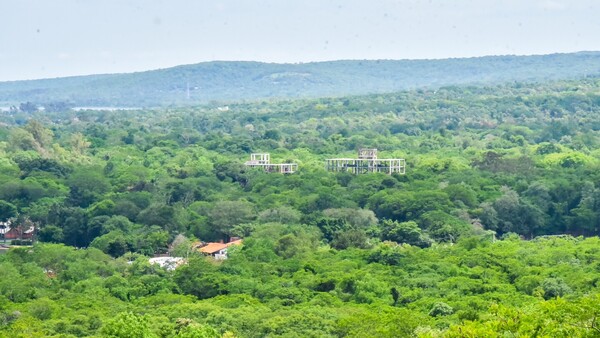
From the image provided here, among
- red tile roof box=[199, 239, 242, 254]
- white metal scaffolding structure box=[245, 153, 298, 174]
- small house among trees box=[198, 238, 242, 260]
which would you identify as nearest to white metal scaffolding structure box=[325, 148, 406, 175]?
white metal scaffolding structure box=[245, 153, 298, 174]

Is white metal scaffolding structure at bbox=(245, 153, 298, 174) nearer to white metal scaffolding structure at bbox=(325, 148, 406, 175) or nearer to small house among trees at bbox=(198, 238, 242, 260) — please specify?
white metal scaffolding structure at bbox=(325, 148, 406, 175)

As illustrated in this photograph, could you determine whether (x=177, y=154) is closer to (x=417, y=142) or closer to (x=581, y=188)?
(x=417, y=142)

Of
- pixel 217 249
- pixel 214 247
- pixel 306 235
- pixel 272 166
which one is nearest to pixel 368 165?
pixel 272 166

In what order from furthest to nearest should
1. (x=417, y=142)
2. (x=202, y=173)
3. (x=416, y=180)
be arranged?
(x=417, y=142) → (x=202, y=173) → (x=416, y=180)

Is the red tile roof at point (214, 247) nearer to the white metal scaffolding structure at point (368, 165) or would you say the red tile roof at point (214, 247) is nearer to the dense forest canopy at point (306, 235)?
the dense forest canopy at point (306, 235)

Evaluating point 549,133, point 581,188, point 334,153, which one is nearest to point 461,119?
point 549,133

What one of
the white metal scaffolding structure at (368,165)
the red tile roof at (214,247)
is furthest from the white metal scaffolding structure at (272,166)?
the red tile roof at (214,247)
